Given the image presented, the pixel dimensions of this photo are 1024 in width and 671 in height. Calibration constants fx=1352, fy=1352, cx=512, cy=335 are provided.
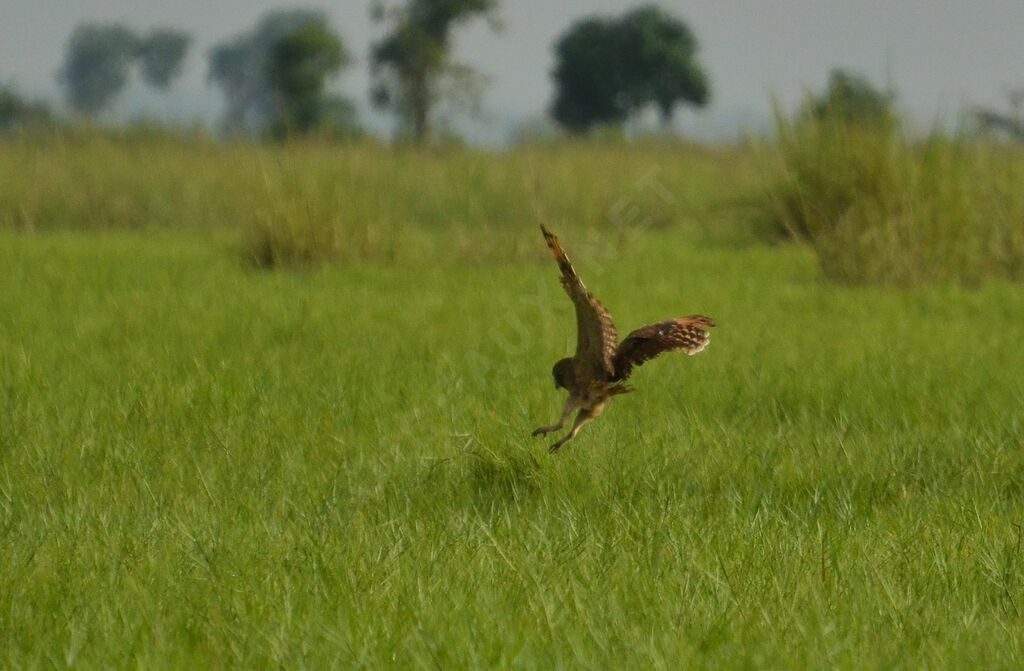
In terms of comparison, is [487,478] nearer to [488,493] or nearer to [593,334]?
[488,493]

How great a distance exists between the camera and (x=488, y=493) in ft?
10.3

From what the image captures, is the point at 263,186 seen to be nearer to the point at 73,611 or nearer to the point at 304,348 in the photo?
the point at 304,348

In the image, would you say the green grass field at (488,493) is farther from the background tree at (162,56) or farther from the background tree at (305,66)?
the background tree at (162,56)

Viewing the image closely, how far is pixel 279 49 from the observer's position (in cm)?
4153

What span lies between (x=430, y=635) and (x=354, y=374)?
7.44 ft

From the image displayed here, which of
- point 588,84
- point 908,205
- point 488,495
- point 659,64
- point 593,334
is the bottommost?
point 488,495

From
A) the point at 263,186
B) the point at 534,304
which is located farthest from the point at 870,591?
the point at 263,186

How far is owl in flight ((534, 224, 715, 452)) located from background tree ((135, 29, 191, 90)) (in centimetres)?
9952

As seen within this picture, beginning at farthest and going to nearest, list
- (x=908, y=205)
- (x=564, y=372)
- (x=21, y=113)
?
(x=21, y=113), (x=908, y=205), (x=564, y=372)

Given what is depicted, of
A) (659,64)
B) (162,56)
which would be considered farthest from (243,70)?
(659,64)

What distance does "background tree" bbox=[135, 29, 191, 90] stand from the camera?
9794cm

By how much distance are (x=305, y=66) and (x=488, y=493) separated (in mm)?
39973

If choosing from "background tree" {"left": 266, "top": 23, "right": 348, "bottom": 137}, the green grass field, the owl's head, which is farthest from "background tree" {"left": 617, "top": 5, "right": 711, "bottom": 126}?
the owl's head

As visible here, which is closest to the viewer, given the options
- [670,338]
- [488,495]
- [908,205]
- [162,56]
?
[670,338]
